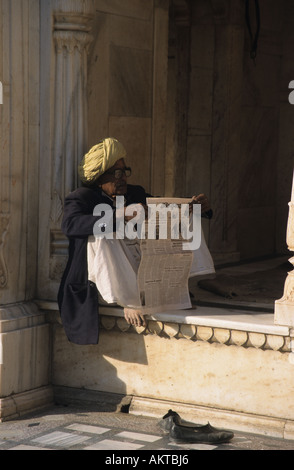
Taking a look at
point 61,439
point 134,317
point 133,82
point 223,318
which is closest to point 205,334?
point 223,318

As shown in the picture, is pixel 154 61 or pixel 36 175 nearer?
pixel 36 175

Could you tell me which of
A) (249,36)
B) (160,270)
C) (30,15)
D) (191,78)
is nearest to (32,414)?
(160,270)

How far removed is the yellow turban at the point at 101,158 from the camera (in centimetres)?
608

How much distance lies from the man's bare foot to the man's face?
72cm

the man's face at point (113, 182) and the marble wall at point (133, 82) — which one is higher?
the marble wall at point (133, 82)

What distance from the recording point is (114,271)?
5941 mm

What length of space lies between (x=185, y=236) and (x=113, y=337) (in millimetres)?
758

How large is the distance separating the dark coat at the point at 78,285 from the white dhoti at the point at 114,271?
0.09m

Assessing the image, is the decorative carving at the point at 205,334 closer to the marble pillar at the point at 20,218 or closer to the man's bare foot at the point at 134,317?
the man's bare foot at the point at 134,317

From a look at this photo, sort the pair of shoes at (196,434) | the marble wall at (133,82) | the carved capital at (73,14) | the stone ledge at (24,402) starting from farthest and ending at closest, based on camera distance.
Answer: the marble wall at (133,82) → the carved capital at (73,14) → the stone ledge at (24,402) → the pair of shoes at (196,434)

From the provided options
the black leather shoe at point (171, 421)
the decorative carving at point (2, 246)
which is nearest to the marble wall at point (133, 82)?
the decorative carving at point (2, 246)

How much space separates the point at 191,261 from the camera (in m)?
6.14
